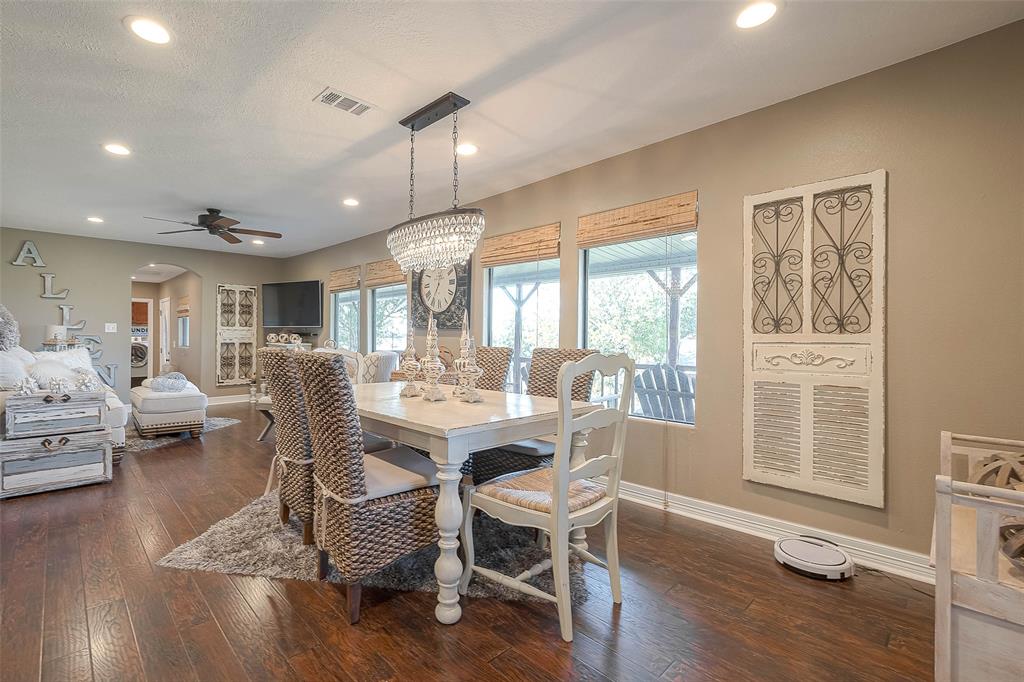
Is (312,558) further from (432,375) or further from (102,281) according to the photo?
(102,281)

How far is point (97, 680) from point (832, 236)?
372 centimetres

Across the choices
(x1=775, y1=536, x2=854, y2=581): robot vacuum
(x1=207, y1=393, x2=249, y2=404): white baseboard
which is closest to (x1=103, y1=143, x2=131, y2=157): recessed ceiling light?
(x1=775, y1=536, x2=854, y2=581): robot vacuum

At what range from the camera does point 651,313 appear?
3.49m

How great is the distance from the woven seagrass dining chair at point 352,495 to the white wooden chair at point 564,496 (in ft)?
0.74

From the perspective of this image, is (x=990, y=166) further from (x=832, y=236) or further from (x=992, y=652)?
(x=992, y=652)

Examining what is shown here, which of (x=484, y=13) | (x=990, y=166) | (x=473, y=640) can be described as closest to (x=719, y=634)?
(x=473, y=640)

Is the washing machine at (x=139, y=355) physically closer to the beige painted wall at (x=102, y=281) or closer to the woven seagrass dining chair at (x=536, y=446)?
the beige painted wall at (x=102, y=281)

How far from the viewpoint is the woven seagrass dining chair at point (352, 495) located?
5.89ft

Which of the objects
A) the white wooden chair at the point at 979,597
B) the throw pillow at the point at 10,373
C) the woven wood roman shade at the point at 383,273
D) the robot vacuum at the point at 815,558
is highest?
the woven wood roman shade at the point at 383,273

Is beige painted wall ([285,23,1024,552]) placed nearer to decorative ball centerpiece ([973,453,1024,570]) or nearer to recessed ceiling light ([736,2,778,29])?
decorative ball centerpiece ([973,453,1024,570])

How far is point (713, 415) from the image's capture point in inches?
118

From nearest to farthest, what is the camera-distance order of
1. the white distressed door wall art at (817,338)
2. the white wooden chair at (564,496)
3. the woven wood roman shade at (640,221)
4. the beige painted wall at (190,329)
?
the white wooden chair at (564,496) → the white distressed door wall art at (817,338) → the woven wood roman shade at (640,221) → the beige painted wall at (190,329)

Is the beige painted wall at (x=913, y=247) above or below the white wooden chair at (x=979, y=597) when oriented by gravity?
above

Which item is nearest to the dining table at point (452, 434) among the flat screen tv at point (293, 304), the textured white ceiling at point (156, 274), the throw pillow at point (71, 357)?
the throw pillow at point (71, 357)
